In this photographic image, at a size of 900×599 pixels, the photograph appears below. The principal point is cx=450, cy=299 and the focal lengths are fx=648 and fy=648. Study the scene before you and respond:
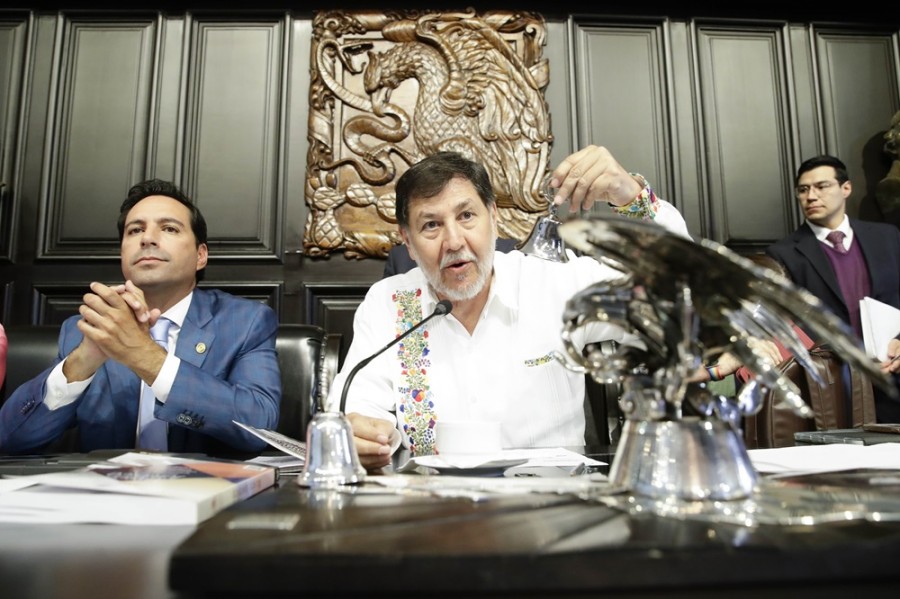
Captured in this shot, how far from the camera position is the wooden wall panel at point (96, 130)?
3.05 m

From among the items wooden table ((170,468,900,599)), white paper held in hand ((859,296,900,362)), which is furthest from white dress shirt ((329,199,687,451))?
white paper held in hand ((859,296,900,362))

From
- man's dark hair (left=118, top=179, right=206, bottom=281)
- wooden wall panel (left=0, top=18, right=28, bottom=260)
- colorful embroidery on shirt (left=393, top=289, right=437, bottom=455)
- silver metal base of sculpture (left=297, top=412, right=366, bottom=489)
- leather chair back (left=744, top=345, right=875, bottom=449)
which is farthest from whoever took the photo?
wooden wall panel (left=0, top=18, right=28, bottom=260)

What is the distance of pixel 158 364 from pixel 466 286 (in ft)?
2.24

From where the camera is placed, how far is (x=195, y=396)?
1.34 metres

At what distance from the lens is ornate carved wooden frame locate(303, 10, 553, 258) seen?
305cm

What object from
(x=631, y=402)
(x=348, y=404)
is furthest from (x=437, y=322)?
(x=631, y=402)

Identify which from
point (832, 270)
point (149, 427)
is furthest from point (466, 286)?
point (832, 270)

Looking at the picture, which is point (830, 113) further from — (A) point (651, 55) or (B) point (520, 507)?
(B) point (520, 507)

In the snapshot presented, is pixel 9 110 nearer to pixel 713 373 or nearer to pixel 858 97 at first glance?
pixel 713 373

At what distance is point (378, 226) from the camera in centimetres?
304

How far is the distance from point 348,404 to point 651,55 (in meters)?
2.70

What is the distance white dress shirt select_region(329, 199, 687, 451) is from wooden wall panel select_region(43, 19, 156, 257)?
2.08m

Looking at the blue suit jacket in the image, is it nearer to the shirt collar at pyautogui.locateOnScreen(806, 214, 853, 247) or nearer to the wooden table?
the wooden table

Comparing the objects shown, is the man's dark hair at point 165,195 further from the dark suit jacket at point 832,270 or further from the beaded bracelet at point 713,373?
the dark suit jacket at point 832,270
